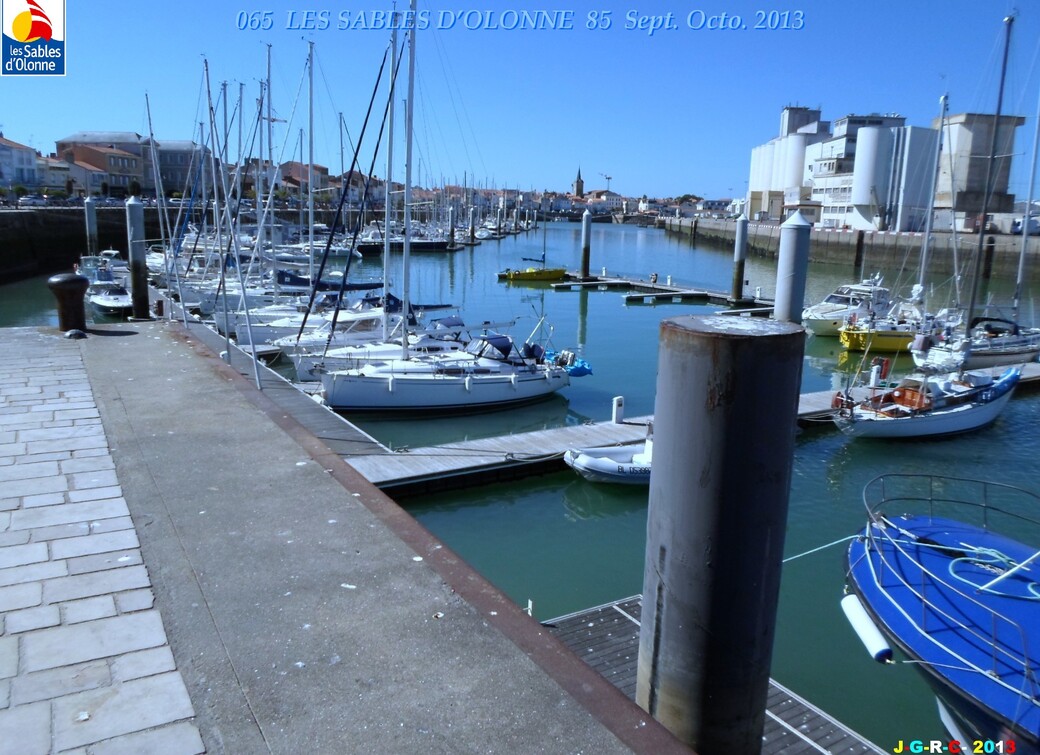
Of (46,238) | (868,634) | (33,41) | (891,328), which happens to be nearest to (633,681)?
(868,634)

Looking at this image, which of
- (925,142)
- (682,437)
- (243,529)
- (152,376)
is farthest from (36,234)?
(925,142)

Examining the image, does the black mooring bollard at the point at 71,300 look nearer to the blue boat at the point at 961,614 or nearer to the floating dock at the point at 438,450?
the floating dock at the point at 438,450

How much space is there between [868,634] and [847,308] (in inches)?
1141

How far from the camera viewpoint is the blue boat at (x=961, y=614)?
6305mm

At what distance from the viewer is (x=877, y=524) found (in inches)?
342

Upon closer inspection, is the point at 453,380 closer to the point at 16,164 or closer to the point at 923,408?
the point at 923,408

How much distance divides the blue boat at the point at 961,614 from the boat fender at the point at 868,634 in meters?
0.01

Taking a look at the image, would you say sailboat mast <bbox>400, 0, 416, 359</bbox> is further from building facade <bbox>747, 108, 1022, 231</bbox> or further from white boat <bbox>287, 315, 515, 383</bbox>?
building facade <bbox>747, 108, 1022, 231</bbox>

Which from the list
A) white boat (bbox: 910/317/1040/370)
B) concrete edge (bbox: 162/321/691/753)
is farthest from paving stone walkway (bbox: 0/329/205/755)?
white boat (bbox: 910/317/1040/370)

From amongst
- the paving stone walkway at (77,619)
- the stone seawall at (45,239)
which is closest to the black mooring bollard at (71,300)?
the paving stone walkway at (77,619)

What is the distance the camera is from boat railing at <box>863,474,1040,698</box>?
6578mm

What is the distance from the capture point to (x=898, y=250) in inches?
2616

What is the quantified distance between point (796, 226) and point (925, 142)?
285 ft

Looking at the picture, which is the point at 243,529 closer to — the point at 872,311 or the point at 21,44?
the point at 21,44
